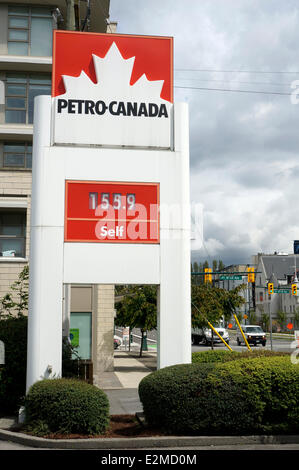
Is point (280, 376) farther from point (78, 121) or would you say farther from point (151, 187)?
point (78, 121)

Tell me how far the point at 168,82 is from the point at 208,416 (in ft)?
26.0

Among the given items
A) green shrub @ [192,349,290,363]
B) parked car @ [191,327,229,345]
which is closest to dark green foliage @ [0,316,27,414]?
green shrub @ [192,349,290,363]

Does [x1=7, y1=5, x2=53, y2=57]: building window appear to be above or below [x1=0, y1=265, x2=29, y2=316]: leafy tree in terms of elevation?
above

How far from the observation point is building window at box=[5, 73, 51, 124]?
26.6 m

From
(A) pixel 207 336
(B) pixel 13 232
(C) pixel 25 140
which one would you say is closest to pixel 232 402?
(B) pixel 13 232

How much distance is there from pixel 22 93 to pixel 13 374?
17699 millimetres

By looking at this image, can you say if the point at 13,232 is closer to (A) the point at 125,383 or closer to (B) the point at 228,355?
(A) the point at 125,383

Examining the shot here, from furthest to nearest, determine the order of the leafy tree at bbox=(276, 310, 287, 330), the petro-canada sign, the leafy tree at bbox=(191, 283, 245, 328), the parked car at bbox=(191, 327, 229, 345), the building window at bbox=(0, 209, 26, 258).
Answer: the leafy tree at bbox=(276, 310, 287, 330), the parked car at bbox=(191, 327, 229, 345), the building window at bbox=(0, 209, 26, 258), the leafy tree at bbox=(191, 283, 245, 328), the petro-canada sign

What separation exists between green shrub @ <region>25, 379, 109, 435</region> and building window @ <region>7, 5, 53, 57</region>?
67.2 ft

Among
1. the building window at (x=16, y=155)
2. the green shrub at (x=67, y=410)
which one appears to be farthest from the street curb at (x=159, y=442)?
the building window at (x=16, y=155)

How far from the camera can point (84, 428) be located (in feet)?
33.8

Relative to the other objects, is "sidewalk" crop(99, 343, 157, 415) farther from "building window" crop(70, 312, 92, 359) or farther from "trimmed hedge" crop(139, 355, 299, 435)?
"trimmed hedge" crop(139, 355, 299, 435)

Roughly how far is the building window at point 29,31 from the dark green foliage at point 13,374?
17.9 m

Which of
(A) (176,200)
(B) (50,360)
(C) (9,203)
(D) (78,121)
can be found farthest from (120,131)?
(C) (9,203)
